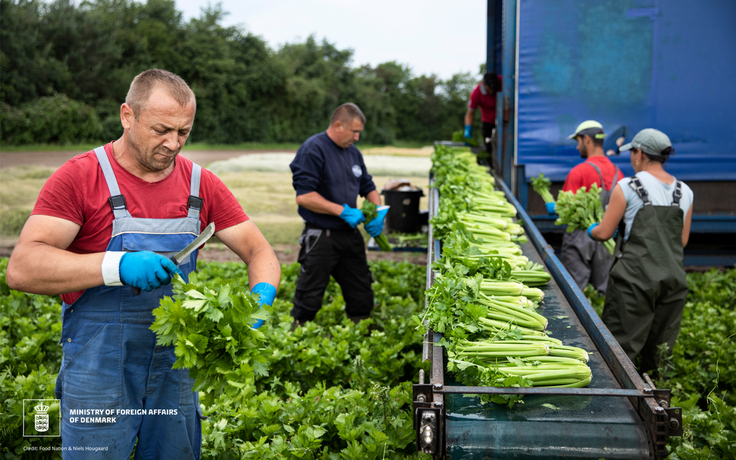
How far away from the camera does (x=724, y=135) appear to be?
21.7 ft

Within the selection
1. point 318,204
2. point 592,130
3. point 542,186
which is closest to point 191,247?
point 318,204

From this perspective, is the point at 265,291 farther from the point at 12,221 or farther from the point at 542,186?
the point at 12,221

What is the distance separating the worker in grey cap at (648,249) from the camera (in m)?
4.05

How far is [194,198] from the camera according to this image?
2523 mm

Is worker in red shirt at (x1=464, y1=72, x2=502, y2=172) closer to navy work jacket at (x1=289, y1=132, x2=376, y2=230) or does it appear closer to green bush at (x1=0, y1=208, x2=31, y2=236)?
navy work jacket at (x1=289, y1=132, x2=376, y2=230)

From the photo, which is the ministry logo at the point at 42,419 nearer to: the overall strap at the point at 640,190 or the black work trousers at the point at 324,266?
the black work trousers at the point at 324,266

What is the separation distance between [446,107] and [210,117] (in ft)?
95.6

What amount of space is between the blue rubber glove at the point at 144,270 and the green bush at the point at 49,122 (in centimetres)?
2194

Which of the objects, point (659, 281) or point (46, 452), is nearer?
point (46, 452)

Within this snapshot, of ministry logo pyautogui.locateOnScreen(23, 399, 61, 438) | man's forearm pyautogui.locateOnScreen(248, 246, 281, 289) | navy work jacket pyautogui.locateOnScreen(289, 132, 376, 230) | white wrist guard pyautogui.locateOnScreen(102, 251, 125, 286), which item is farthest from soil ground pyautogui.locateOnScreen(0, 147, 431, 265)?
white wrist guard pyautogui.locateOnScreen(102, 251, 125, 286)

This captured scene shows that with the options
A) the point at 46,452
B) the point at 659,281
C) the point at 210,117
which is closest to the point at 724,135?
the point at 659,281

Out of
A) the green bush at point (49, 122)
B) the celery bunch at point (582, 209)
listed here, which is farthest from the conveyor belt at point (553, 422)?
the green bush at point (49, 122)

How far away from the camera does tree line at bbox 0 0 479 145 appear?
22672 millimetres

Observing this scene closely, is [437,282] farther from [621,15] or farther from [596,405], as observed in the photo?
[621,15]
